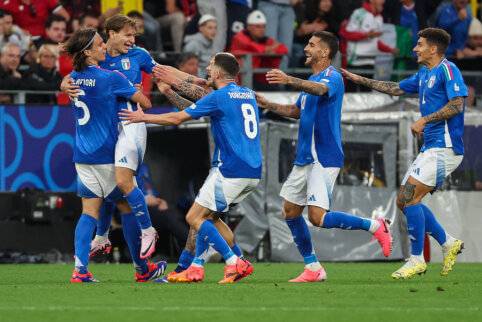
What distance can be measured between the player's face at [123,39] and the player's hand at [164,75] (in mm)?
537

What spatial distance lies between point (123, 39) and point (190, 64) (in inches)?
229

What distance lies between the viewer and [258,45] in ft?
57.7

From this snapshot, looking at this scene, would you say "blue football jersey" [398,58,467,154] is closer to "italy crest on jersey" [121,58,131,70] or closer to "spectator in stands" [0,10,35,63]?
"italy crest on jersey" [121,58,131,70]

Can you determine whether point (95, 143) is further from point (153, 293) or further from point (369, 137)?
point (369, 137)

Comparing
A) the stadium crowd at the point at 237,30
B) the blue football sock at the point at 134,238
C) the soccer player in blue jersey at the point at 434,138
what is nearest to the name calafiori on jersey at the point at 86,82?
the blue football sock at the point at 134,238

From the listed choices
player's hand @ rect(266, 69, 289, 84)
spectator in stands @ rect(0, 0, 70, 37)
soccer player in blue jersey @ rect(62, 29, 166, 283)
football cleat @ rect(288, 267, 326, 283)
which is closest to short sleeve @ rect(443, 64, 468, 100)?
player's hand @ rect(266, 69, 289, 84)

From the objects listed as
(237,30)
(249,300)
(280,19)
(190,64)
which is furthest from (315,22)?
(249,300)

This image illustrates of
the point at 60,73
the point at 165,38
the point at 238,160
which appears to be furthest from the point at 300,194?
the point at 165,38

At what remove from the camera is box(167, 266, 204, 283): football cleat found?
993 centimetres

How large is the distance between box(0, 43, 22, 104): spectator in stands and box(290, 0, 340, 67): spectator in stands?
4.86 meters

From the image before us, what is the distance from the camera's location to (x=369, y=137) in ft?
55.2

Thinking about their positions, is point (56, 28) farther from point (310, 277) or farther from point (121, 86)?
point (310, 277)

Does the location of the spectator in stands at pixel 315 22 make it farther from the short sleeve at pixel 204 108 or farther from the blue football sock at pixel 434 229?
the short sleeve at pixel 204 108

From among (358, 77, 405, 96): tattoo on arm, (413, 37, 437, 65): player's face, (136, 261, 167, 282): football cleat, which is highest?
(413, 37, 437, 65): player's face
